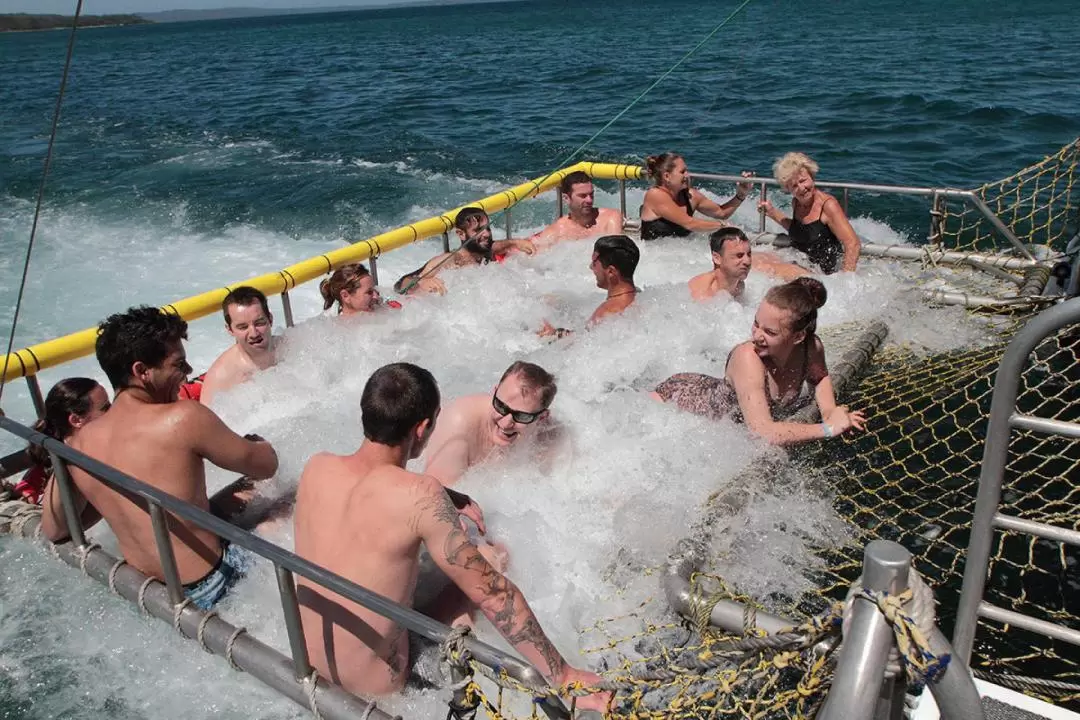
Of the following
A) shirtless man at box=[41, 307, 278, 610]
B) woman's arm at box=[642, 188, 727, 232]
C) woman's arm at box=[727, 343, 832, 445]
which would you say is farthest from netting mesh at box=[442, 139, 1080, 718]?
woman's arm at box=[642, 188, 727, 232]

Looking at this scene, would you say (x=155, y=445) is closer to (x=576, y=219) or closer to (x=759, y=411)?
(x=759, y=411)

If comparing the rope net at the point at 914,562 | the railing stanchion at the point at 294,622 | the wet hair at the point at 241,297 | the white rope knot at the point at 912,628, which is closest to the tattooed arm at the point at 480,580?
the rope net at the point at 914,562

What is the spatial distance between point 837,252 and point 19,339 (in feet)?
28.0

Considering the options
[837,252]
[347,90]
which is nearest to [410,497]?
[837,252]

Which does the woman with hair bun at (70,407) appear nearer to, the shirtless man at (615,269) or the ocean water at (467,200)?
the ocean water at (467,200)

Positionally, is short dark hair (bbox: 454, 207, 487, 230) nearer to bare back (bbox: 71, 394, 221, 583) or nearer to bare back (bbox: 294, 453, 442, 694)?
bare back (bbox: 71, 394, 221, 583)

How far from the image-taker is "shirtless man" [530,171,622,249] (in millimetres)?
8445

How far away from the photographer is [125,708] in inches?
131

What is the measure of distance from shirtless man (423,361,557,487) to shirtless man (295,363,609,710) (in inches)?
39.4

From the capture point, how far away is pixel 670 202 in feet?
27.3

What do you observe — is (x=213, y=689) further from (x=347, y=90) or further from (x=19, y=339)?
(x=347, y=90)

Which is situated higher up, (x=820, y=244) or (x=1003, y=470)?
(x=1003, y=470)

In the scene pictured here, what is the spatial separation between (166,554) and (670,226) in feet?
20.2

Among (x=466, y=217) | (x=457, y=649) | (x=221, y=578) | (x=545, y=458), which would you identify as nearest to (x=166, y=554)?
(x=221, y=578)
